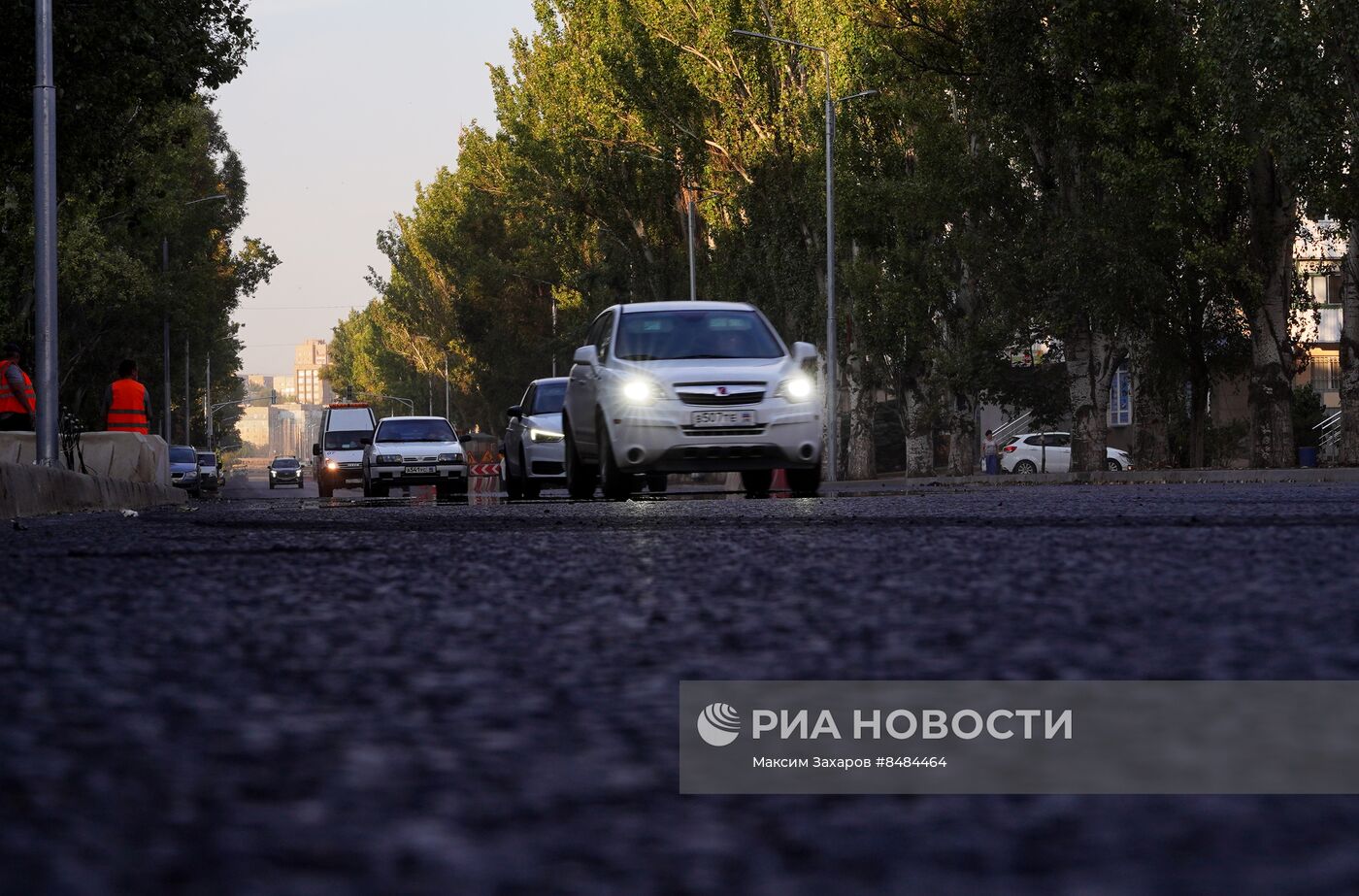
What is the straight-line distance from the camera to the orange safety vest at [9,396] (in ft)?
65.8

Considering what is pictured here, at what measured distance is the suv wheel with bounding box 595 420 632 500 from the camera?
1591 cm

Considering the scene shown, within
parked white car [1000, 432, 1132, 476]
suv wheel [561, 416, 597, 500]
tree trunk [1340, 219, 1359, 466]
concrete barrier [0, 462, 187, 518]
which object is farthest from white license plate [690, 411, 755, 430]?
parked white car [1000, 432, 1132, 476]

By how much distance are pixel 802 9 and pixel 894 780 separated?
3999 centimetres

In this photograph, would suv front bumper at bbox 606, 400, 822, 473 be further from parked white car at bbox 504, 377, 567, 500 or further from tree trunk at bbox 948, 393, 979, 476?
tree trunk at bbox 948, 393, 979, 476

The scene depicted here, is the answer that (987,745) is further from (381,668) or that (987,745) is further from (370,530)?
(370,530)

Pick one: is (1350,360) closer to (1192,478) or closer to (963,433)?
(1192,478)

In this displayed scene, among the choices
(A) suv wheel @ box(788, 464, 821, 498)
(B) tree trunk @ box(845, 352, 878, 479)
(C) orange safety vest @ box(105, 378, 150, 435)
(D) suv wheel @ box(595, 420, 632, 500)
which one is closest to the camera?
(D) suv wheel @ box(595, 420, 632, 500)

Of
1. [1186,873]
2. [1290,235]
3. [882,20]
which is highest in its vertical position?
[882,20]

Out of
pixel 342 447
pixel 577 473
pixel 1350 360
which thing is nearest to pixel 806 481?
pixel 577 473

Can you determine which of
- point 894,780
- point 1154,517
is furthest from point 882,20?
point 894,780

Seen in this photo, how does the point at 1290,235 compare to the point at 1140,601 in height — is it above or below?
above

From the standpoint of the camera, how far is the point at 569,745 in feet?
7.79

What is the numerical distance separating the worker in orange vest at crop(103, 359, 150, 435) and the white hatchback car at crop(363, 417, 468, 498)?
828 cm

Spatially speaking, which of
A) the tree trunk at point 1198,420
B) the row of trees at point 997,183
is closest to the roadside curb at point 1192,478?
the row of trees at point 997,183
